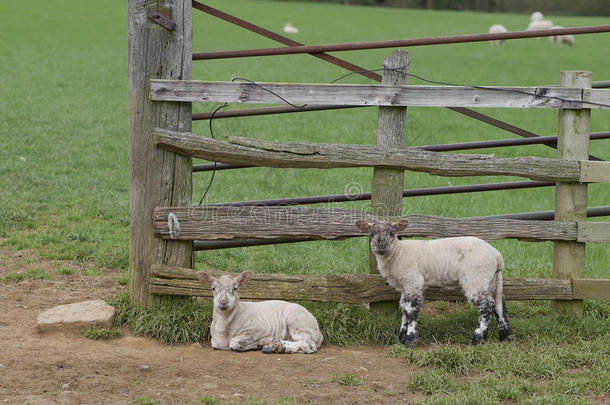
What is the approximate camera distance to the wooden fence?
682 centimetres

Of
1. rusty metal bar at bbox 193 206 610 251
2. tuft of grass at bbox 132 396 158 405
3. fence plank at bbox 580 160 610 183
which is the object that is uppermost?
fence plank at bbox 580 160 610 183

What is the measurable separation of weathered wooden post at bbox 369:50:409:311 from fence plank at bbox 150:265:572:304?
0.62 m

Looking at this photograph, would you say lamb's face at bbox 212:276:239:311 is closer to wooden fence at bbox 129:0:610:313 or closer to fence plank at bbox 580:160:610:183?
wooden fence at bbox 129:0:610:313

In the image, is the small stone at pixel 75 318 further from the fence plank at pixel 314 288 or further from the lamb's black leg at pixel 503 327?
the lamb's black leg at pixel 503 327

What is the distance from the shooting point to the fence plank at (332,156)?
6.79m

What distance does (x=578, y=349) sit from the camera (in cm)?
646

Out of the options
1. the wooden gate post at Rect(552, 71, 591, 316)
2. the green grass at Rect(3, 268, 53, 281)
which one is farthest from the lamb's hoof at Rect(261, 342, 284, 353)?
the green grass at Rect(3, 268, 53, 281)

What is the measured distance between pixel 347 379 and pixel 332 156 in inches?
77.3

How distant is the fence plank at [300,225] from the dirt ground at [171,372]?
3.23 ft

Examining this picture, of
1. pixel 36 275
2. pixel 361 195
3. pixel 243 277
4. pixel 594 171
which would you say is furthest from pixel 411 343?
pixel 36 275

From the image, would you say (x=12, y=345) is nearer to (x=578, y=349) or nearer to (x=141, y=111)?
(x=141, y=111)

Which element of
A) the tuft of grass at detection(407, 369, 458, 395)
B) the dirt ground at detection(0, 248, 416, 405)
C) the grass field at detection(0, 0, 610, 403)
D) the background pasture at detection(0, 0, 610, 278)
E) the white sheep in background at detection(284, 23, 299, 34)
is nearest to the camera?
the dirt ground at detection(0, 248, 416, 405)

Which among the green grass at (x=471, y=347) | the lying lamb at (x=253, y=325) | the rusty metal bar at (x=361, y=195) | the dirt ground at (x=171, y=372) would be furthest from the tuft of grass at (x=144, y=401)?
the rusty metal bar at (x=361, y=195)

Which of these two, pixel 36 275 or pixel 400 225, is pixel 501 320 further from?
pixel 36 275
